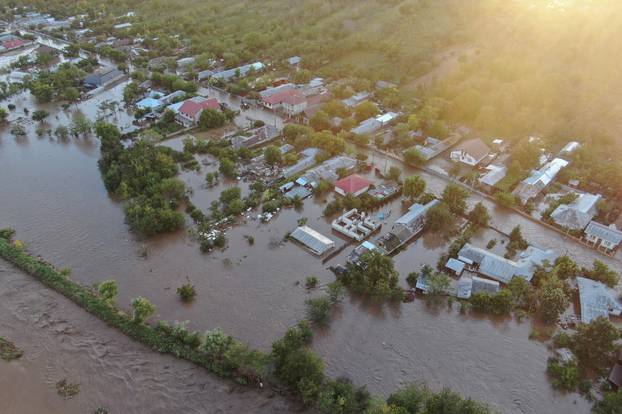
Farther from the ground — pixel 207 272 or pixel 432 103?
pixel 432 103

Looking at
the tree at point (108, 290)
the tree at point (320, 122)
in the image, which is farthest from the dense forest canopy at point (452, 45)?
the tree at point (108, 290)

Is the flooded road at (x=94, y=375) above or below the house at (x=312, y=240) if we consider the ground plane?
below

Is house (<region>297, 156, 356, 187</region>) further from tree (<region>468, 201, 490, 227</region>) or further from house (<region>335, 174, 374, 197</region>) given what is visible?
tree (<region>468, 201, 490, 227</region>)

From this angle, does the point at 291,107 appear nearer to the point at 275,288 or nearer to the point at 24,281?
the point at 275,288

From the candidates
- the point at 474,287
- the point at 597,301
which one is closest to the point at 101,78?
the point at 474,287

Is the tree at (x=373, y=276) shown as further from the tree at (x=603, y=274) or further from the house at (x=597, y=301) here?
the tree at (x=603, y=274)

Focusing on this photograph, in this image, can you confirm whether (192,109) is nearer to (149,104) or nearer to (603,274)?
(149,104)

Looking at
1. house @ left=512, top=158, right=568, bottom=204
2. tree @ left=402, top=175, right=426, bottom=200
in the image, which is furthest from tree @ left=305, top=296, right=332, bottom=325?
house @ left=512, top=158, right=568, bottom=204

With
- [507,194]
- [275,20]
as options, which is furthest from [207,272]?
[275,20]
